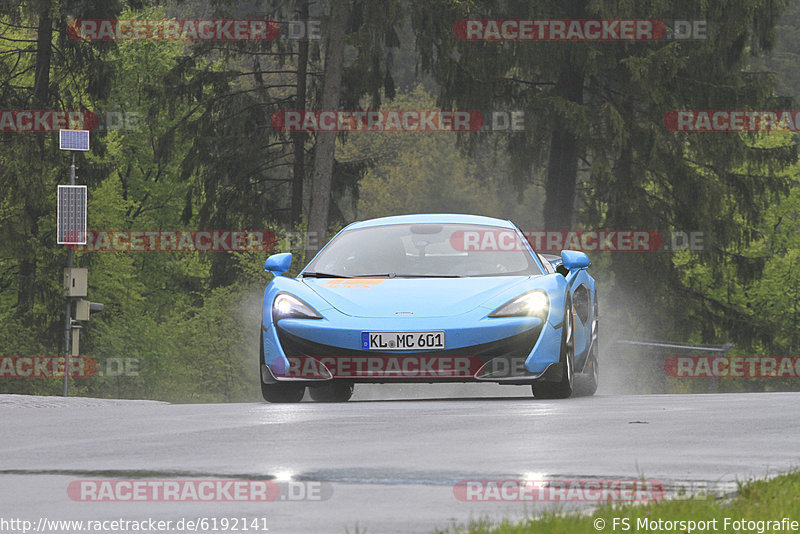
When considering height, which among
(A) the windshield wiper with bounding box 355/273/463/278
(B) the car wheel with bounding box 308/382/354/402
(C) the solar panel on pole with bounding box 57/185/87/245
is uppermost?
(C) the solar panel on pole with bounding box 57/185/87/245

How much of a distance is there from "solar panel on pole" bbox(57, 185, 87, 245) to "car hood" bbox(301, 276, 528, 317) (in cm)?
1843

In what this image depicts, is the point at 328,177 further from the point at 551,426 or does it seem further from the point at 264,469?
the point at 264,469

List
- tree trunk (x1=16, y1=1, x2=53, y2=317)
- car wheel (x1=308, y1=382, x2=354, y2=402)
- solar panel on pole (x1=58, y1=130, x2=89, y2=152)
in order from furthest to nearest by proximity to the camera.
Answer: tree trunk (x1=16, y1=1, x2=53, y2=317) < solar panel on pole (x1=58, y1=130, x2=89, y2=152) < car wheel (x1=308, y1=382, x2=354, y2=402)

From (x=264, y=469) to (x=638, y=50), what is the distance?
2574 centimetres

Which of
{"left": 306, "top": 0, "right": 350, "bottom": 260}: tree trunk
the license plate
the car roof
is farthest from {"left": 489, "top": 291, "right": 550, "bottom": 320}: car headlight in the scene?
{"left": 306, "top": 0, "right": 350, "bottom": 260}: tree trunk

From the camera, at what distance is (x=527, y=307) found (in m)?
11.9

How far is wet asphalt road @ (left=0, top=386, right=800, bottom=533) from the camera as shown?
595 cm

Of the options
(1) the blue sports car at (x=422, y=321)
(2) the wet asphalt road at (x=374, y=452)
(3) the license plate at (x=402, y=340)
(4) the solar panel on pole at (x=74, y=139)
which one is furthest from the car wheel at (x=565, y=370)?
(4) the solar panel on pole at (x=74, y=139)

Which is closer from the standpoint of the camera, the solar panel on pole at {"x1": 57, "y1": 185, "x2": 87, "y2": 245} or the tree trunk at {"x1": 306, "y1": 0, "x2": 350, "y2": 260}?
the solar panel on pole at {"x1": 57, "y1": 185, "x2": 87, "y2": 245}

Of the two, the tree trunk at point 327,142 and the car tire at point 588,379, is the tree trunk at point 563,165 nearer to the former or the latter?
the tree trunk at point 327,142

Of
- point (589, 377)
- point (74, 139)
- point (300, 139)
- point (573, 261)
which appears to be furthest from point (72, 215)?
point (573, 261)

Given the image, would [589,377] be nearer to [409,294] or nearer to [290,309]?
[409,294]

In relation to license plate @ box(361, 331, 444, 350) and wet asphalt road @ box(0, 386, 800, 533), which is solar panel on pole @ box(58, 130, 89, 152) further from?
license plate @ box(361, 331, 444, 350)

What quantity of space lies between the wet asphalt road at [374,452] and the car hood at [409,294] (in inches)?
29.6
